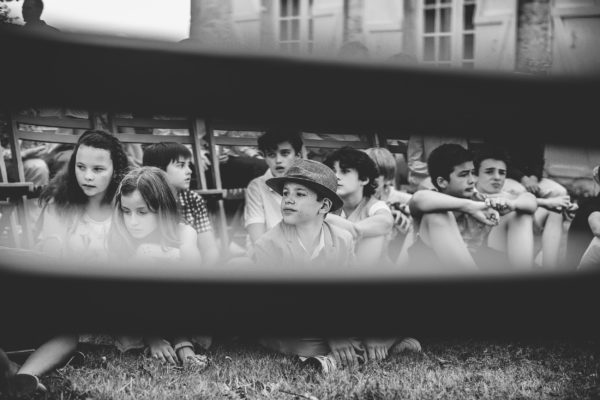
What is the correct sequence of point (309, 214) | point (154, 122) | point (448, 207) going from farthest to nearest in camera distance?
point (448, 207) → point (309, 214) → point (154, 122)

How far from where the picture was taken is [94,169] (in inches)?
39.9

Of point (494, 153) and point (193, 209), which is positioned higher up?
point (494, 153)

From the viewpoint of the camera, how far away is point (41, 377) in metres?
1.52

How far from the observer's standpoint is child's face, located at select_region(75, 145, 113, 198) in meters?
0.96

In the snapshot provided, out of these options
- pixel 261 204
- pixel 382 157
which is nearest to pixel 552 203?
pixel 261 204

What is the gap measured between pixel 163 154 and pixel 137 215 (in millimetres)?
123

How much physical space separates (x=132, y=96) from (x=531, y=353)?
1.74 m

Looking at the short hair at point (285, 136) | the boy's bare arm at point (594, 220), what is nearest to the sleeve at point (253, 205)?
the boy's bare arm at point (594, 220)

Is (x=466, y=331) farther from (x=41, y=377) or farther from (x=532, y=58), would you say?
(x=532, y=58)

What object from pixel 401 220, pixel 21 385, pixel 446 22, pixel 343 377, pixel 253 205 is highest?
pixel 446 22

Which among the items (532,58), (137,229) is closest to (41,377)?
(137,229)

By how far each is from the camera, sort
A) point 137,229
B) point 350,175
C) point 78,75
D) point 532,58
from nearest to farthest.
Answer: point 78,75
point 137,229
point 350,175
point 532,58

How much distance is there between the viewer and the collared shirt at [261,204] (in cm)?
136

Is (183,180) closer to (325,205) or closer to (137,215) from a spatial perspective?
(137,215)
